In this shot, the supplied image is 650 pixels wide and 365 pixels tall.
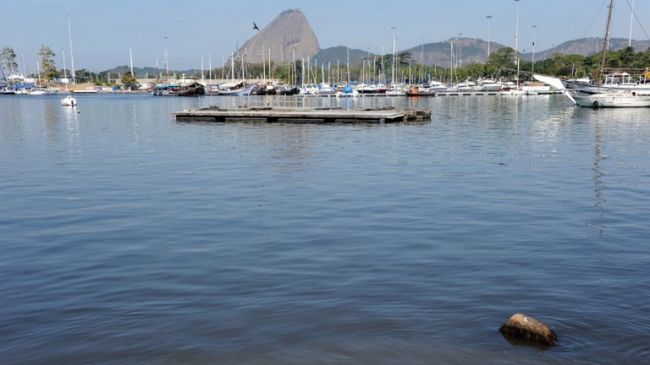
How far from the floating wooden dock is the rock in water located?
4516 cm

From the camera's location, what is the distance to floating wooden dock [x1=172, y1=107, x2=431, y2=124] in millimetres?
54781

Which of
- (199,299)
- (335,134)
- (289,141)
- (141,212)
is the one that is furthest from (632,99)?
(199,299)

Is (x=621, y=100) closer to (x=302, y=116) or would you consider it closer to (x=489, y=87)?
(x=302, y=116)

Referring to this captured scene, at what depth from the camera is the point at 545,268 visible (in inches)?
501

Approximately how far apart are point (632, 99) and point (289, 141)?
52.2 m

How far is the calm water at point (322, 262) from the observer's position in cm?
924

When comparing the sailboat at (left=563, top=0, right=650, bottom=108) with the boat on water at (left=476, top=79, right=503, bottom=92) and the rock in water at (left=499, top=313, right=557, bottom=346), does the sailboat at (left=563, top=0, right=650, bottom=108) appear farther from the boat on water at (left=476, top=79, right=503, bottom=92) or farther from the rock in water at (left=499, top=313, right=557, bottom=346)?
the boat on water at (left=476, top=79, right=503, bottom=92)

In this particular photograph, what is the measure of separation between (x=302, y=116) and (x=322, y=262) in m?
44.3

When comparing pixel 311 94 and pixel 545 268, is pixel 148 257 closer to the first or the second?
pixel 545 268

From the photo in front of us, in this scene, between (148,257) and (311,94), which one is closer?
(148,257)

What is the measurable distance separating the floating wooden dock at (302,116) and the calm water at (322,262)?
85.4ft

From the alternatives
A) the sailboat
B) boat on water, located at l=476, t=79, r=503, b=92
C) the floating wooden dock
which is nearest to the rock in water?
the floating wooden dock

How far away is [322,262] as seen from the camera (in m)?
13.2

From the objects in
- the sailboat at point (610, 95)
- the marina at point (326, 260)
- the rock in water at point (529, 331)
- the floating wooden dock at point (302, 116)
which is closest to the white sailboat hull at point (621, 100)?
the sailboat at point (610, 95)
